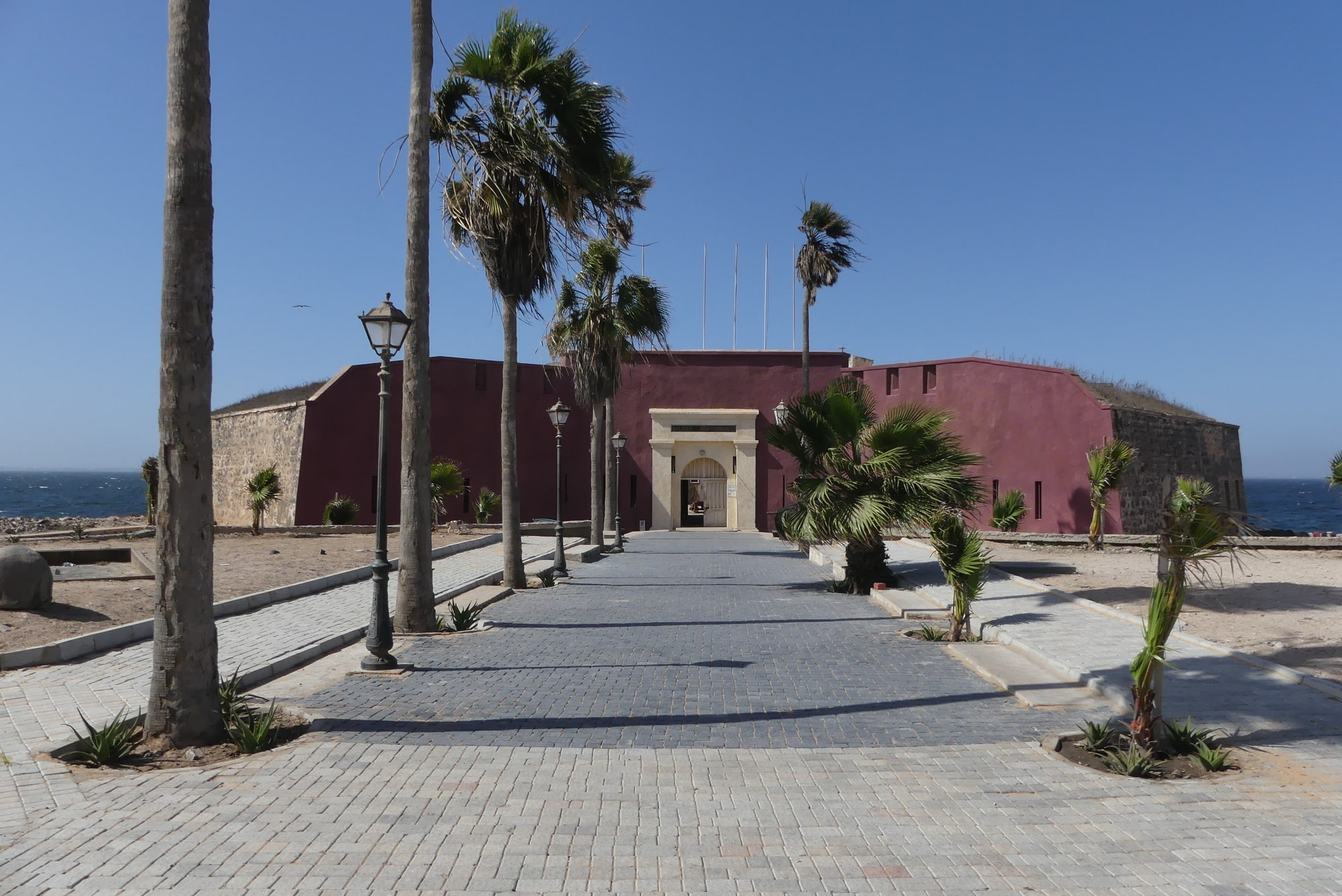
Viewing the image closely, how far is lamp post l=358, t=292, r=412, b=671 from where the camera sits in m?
8.38

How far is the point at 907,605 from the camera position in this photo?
500 inches

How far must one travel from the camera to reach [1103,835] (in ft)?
14.4

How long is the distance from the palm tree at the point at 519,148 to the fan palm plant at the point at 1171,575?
9.10 meters

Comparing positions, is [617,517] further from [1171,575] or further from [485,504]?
[1171,575]

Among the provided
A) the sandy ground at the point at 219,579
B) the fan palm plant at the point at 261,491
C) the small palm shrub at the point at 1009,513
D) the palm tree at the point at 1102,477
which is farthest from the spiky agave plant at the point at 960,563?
the fan palm plant at the point at 261,491

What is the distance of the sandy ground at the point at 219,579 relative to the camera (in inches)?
358

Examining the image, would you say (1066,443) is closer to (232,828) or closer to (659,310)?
(659,310)

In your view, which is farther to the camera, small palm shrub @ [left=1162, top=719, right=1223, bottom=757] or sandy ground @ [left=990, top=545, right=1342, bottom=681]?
sandy ground @ [left=990, top=545, right=1342, bottom=681]

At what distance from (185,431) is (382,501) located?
3.33 meters

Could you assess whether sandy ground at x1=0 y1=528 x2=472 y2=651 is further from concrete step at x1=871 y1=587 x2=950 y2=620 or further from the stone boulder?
concrete step at x1=871 y1=587 x2=950 y2=620

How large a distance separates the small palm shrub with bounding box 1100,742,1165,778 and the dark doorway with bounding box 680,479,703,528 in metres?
31.5

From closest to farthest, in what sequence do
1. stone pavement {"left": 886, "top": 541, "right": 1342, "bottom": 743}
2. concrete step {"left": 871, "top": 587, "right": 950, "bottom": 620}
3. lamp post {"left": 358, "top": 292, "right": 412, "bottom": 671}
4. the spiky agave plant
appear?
stone pavement {"left": 886, "top": 541, "right": 1342, "bottom": 743}, lamp post {"left": 358, "top": 292, "right": 412, "bottom": 671}, the spiky agave plant, concrete step {"left": 871, "top": 587, "right": 950, "bottom": 620}

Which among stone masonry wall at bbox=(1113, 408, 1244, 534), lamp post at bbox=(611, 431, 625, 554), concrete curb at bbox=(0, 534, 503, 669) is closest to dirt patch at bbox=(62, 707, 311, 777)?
concrete curb at bbox=(0, 534, 503, 669)

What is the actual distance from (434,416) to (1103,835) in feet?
103
